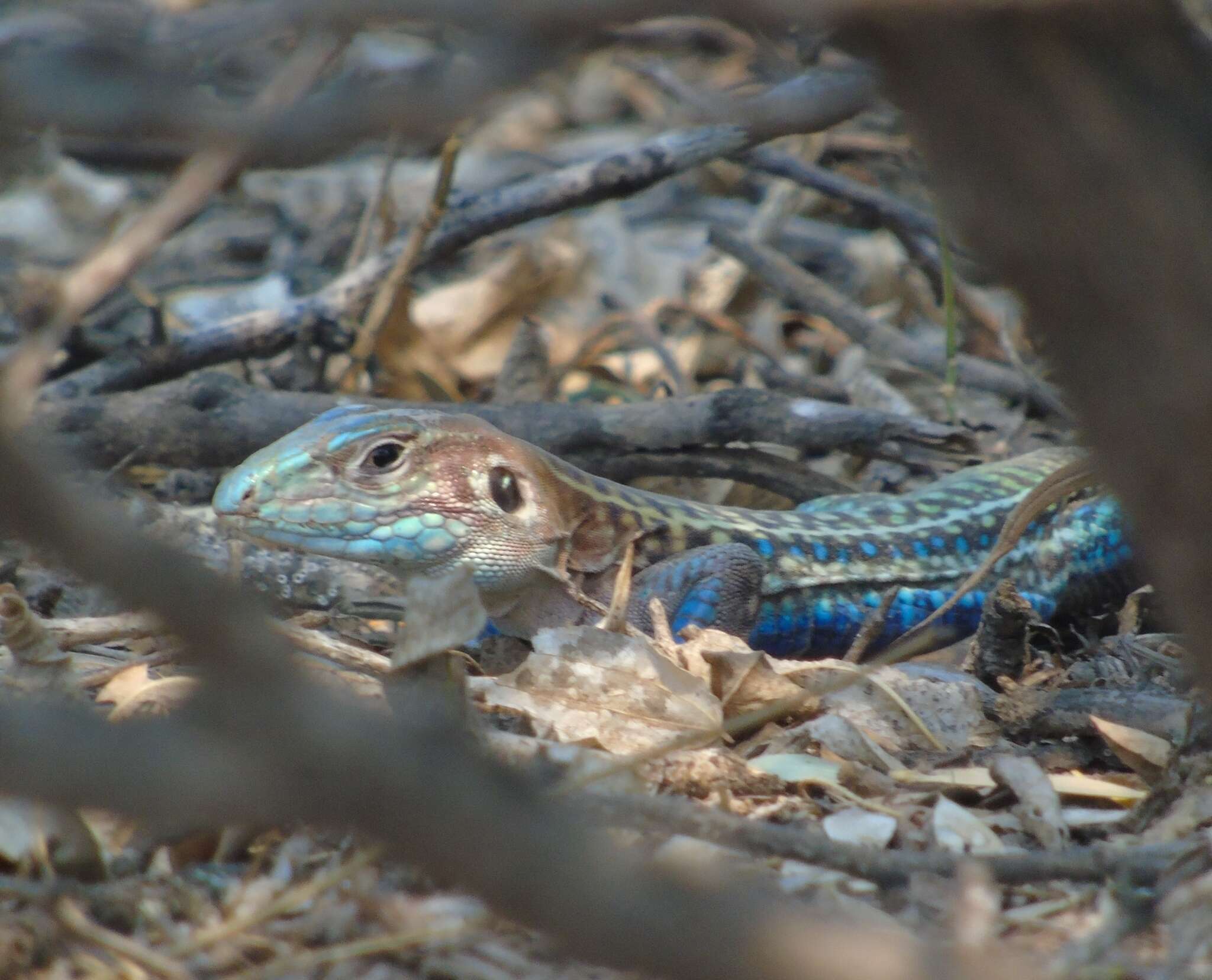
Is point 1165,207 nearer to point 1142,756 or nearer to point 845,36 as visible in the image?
point 845,36

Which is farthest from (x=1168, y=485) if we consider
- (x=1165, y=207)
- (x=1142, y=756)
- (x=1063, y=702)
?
(x=1063, y=702)

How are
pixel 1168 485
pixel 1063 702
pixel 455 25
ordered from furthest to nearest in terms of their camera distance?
pixel 1063 702, pixel 1168 485, pixel 455 25

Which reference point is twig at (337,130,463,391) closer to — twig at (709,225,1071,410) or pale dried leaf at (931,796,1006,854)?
twig at (709,225,1071,410)

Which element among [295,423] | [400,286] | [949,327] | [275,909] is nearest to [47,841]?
[275,909]

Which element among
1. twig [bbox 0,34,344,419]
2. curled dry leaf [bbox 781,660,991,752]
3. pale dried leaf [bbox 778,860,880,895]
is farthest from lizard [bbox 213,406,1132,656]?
twig [bbox 0,34,344,419]

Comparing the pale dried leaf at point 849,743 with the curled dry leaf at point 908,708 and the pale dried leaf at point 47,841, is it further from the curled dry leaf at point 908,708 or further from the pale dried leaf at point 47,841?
the pale dried leaf at point 47,841

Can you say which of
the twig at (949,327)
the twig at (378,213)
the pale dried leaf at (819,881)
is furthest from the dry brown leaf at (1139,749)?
the twig at (378,213)
